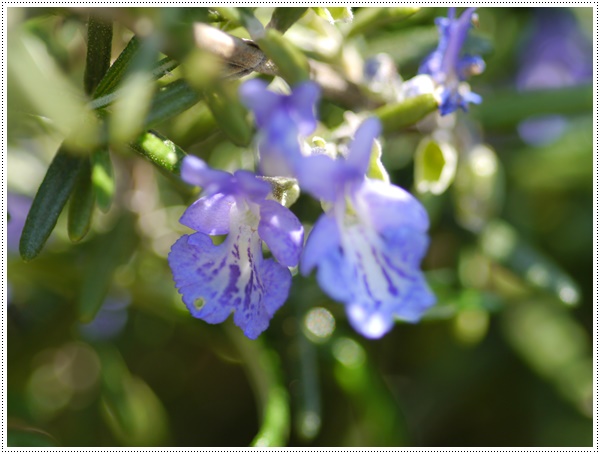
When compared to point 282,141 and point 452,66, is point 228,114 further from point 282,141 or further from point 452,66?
point 452,66

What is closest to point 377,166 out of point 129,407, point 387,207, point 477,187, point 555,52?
point 387,207

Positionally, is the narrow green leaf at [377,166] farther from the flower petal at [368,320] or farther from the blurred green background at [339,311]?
the blurred green background at [339,311]

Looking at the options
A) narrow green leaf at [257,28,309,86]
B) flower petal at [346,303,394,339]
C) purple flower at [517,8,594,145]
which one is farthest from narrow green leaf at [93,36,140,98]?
purple flower at [517,8,594,145]

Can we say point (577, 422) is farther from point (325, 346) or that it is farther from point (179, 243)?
point (179, 243)

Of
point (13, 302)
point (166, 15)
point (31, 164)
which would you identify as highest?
point (166, 15)

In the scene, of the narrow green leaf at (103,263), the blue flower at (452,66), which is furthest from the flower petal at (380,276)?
the narrow green leaf at (103,263)

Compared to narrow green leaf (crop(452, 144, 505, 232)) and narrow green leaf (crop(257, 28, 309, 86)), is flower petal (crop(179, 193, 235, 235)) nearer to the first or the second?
narrow green leaf (crop(257, 28, 309, 86))

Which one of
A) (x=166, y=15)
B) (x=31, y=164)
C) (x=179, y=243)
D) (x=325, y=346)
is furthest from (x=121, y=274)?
(x=166, y=15)
